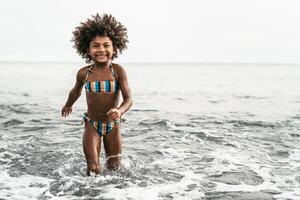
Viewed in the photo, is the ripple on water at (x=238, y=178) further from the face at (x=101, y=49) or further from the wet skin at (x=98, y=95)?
the face at (x=101, y=49)

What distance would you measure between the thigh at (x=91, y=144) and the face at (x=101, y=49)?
0.93 meters

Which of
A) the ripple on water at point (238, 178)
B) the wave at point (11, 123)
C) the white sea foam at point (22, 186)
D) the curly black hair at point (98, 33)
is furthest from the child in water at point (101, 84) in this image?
the wave at point (11, 123)

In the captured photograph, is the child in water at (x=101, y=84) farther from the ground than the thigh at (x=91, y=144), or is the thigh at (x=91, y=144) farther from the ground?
the child in water at (x=101, y=84)

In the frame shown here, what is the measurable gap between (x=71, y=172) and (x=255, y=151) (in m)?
3.52

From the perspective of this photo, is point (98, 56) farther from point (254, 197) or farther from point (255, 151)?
point (255, 151)

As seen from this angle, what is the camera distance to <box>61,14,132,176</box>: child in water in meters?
5.33

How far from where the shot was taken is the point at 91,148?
529 centimetres

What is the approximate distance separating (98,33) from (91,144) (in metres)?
1.52

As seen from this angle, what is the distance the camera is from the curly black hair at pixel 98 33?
5.44 metres

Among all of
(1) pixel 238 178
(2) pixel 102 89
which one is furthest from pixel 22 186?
(1) pixel 238 178

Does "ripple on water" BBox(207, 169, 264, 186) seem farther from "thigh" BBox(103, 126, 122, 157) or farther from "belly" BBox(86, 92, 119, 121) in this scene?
"belly" BBox(86, 92, 119, 121)

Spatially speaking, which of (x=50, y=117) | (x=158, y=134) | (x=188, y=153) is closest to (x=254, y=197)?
(x=188, y=153)

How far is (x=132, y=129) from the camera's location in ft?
32.1

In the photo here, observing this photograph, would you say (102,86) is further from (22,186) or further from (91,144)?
(22,186)
